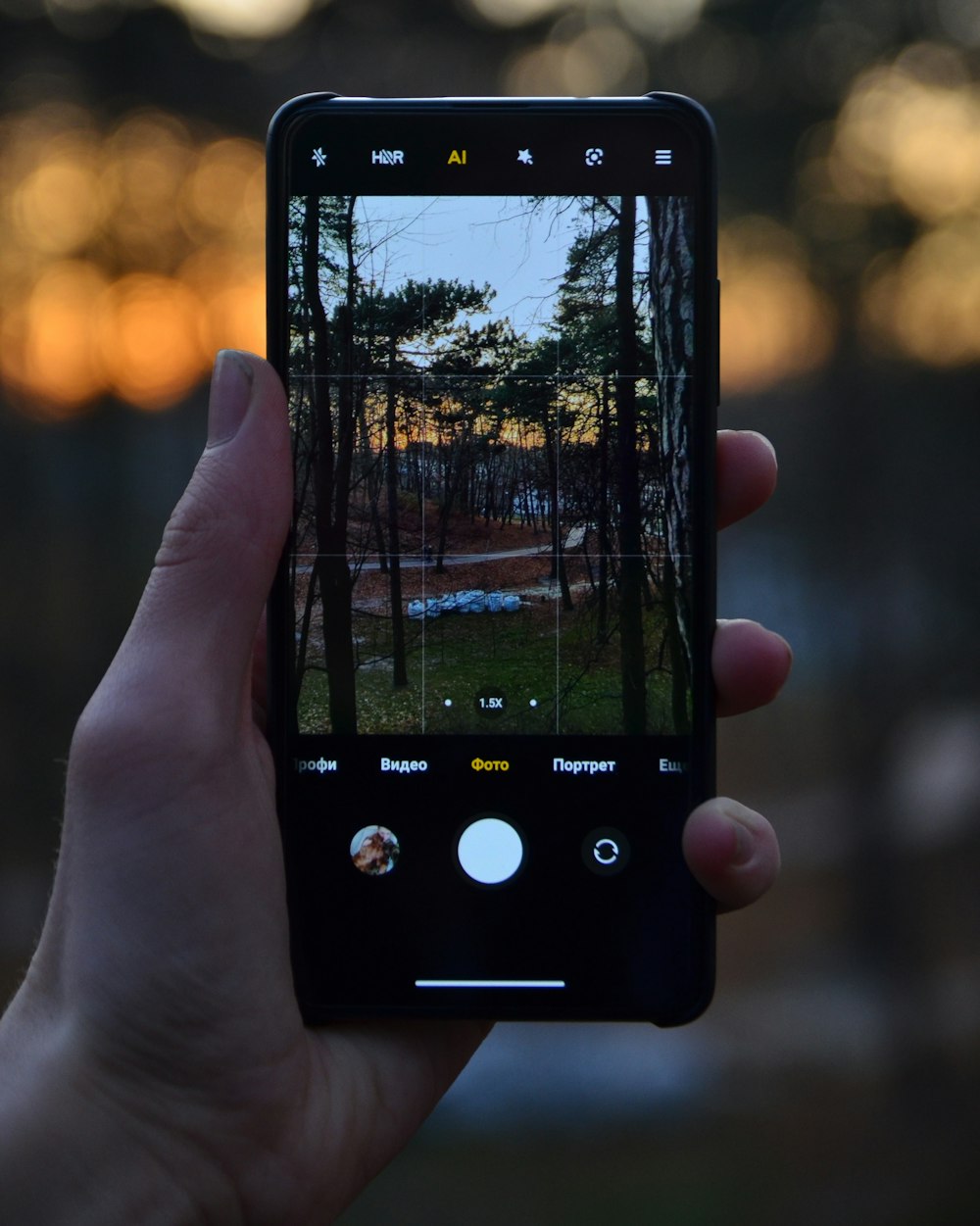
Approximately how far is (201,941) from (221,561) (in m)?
0.28

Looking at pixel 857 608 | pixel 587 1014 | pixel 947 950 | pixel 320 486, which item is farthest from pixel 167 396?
pixel 947 950

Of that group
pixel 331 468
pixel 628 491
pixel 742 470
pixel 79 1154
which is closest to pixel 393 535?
pixel 331 468

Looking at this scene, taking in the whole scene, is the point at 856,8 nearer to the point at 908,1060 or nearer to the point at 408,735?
the point at 408,735

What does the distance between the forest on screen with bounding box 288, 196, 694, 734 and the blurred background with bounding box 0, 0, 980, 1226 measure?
1.00m

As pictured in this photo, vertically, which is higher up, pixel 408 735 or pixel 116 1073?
pixel 408 735

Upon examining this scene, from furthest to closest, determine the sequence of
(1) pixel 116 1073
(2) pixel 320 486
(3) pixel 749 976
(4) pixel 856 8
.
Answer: (3) pixel 749 976 → (4) pixel 856 8 → (2) pixel 320 486 → (1) pixel 116 1073

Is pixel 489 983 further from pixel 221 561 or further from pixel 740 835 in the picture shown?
pixel 221 561

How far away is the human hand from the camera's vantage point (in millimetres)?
793

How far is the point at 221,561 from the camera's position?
846mm

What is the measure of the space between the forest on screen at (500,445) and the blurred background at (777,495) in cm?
100

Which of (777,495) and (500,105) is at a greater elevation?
(500,105)

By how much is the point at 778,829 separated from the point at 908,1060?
47cm

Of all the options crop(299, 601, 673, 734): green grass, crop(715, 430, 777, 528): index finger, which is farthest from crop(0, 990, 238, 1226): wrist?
crop(715, 430, 777, 528): index finger

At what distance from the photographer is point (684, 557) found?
2.94 feet
